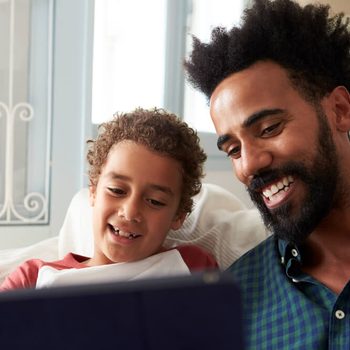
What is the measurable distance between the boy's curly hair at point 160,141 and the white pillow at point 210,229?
0.29ft

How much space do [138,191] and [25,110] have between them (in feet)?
3.04

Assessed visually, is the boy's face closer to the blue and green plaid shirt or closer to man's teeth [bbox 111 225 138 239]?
man's teeth [bbox 111 225 138 239]

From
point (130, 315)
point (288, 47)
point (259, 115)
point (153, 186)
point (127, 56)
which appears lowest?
point (130, 315)

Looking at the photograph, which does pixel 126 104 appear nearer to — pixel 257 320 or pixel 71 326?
pixel 257 320

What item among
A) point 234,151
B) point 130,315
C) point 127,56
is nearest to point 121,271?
point 234,151

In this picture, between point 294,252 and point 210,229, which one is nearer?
point 294,252

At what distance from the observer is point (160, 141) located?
108 cm

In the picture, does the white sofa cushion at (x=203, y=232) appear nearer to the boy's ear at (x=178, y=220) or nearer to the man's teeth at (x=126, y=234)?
the boy's ear at (x=178, y=220)

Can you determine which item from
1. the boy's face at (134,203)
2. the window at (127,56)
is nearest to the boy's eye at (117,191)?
the boy's face at (134,203)

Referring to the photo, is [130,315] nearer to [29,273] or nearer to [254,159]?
[254,159]

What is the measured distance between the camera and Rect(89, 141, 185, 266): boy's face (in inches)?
40.2

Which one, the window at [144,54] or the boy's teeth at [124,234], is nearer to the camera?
the boy's teeth at [124,234]

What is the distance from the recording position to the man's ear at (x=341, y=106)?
3.35ft

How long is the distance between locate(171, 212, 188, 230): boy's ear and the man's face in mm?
204
